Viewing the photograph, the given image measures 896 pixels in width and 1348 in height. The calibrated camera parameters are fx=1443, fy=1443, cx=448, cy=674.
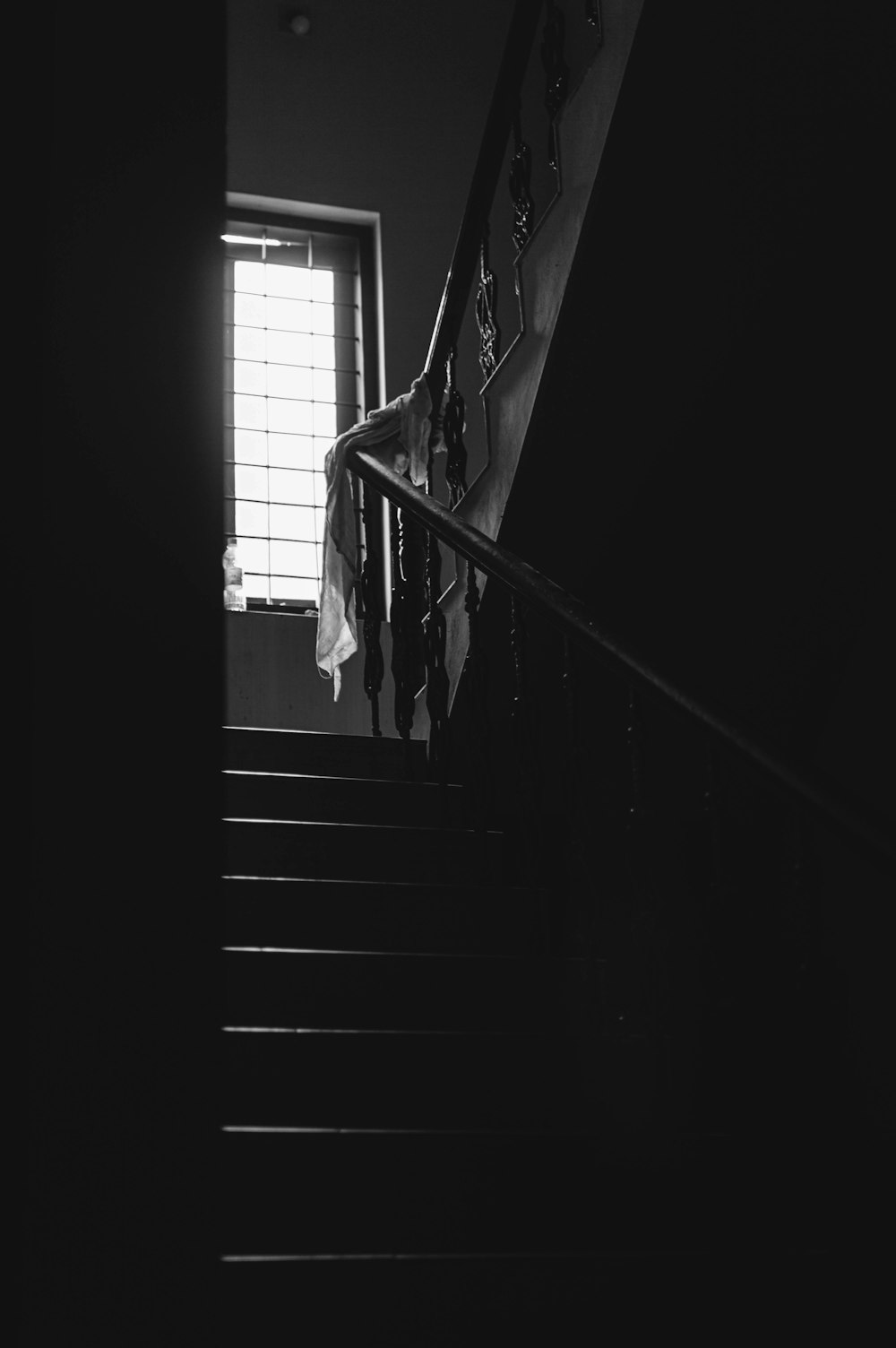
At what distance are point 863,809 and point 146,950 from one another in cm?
163

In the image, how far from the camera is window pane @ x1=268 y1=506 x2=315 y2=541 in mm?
6594

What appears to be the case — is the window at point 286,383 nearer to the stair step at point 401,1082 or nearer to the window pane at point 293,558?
the window pane at point 293,558

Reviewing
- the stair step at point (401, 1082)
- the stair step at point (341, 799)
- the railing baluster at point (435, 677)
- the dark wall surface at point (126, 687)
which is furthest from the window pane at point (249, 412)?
the dark wall surface at point (126, 687)

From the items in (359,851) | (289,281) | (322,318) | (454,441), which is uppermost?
(289,281)

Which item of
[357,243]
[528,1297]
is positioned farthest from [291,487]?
[528,1297]

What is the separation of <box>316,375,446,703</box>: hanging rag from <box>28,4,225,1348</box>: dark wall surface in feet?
10.5

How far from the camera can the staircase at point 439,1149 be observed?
7.07ft

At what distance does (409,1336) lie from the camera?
209 centimetres

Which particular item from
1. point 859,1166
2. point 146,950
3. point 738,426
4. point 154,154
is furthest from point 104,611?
point 738,426

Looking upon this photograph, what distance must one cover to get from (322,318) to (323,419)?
1.71 ft

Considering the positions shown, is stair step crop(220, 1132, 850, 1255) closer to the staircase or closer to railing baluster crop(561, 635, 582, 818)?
the staircase

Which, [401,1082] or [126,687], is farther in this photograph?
[401,1082]

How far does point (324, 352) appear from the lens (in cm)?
692

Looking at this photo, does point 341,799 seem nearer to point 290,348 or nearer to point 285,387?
point 285,387
